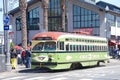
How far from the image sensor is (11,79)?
2289cm

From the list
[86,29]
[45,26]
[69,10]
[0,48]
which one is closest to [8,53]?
[0,48]

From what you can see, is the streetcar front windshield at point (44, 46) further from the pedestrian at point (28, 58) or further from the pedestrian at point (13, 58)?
the pedestrian at point (28, 58)

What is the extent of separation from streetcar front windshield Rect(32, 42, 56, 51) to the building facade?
2955 cm

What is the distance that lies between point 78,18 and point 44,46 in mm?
34883

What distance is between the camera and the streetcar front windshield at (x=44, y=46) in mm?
27734

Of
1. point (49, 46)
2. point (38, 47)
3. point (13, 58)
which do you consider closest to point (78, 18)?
point (13, 58)

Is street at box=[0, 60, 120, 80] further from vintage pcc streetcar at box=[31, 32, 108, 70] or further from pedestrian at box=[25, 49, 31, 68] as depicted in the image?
pedestrian at box=[25, 49, 31, 68]

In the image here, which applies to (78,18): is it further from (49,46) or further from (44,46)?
(49,46)

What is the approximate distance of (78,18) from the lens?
62531 millimetres

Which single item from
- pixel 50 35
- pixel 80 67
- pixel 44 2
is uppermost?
pixel 44 2

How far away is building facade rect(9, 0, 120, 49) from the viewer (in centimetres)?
6003

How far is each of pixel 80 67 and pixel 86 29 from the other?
87.7 ft

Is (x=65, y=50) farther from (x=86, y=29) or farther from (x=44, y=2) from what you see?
(x=86, y=29)

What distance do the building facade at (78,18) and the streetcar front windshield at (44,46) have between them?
29.6 metres
